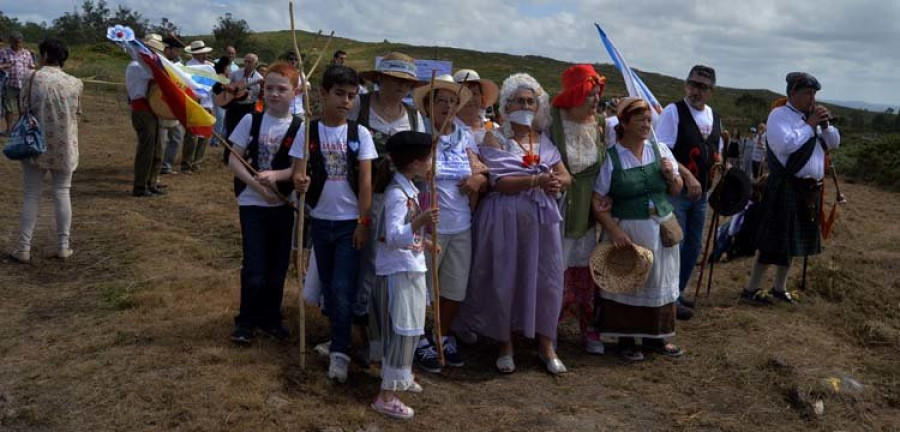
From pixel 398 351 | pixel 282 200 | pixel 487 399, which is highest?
pixel 282 200

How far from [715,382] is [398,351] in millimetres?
2206

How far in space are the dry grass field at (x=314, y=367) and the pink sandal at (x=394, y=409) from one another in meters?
0.04

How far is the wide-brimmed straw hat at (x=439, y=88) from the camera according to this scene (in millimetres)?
4441

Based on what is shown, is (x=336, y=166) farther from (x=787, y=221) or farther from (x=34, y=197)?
(x=787, y=221)

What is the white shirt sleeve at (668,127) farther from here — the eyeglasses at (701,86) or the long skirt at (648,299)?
the long skirt at (648,299)

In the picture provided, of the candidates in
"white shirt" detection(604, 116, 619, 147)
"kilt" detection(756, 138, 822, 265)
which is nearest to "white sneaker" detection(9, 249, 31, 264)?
"white shirt" detection(604, 116, 619, 147)

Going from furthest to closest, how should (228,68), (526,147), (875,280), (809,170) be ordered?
(228,68) < (875,280) < (809,170) < (526,147)

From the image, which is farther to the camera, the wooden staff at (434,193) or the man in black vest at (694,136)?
the man in black vest at (694,136)

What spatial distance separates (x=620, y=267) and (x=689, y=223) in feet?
4.40

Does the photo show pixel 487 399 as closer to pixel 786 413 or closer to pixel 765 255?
pixel 786 413

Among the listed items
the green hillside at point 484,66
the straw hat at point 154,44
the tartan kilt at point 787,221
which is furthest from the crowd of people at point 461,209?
the green hillside at point 484,66

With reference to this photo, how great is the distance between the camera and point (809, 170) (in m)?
6.04

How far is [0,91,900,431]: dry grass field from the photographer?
3.78 metres

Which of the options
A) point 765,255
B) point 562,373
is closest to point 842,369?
point 765,255
